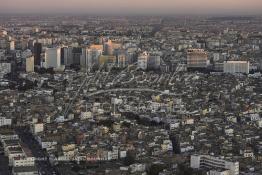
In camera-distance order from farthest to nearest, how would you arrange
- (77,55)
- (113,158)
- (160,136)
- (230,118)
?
(77,55)
(230,118)
(160,136)
(113,158)

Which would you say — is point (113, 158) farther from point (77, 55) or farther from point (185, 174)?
point (77, 55)

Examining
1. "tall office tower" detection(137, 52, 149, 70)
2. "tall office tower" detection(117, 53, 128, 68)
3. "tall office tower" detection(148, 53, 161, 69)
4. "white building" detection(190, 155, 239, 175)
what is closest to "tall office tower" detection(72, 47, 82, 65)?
"tall office tower" detection(117, 53, 128, 68)

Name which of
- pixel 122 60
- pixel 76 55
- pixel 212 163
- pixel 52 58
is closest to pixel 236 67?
pixel 122 60

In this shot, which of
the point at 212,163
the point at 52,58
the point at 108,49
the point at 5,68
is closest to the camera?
the point at 212,163

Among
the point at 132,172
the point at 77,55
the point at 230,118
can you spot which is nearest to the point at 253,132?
the point at 230,118

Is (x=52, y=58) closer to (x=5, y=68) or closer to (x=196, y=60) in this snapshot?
(x=5, y=68)

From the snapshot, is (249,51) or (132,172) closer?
(132,172)

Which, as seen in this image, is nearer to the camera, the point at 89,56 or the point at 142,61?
the point at 142,61

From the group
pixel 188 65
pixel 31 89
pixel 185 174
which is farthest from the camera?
pixel 188 65
